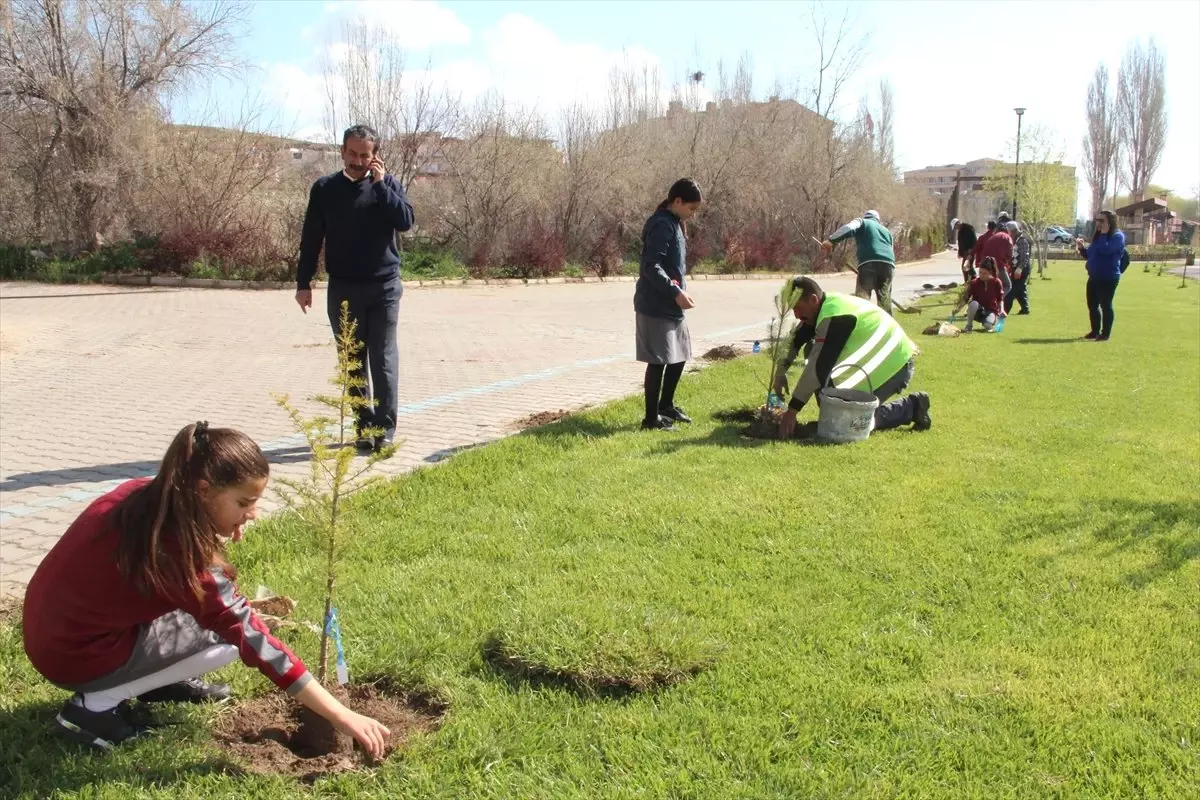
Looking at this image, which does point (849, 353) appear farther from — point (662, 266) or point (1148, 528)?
point (1148, 528)

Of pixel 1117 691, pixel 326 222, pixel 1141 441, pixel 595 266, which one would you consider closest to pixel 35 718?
pixel 1117 691

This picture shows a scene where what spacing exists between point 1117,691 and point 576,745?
5.95ft

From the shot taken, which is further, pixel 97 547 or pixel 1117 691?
pixel 1117 691

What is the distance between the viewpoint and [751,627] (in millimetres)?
3424

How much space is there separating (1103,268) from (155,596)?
1394 cm

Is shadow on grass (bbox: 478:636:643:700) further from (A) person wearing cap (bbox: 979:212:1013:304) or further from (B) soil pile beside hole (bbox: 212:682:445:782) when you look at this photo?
(A) person wearing cap (bbox: 979:212:1013:304)

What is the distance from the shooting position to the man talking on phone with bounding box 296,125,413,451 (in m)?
5.99

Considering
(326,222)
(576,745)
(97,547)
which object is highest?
(326,222)

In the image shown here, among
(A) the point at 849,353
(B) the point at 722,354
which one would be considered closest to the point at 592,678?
(A) the point at 849,353

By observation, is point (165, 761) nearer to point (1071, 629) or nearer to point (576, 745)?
point (576, 745)

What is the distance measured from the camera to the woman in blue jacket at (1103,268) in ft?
43.0

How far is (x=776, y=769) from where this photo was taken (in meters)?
2.55

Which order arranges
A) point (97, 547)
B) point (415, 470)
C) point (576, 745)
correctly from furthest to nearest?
point (415, 470) < point (576, 745) < point (97, 547)

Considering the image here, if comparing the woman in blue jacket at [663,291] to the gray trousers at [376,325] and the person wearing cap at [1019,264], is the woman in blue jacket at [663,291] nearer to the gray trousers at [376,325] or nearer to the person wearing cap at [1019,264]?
the gray trousers at [376,325]
